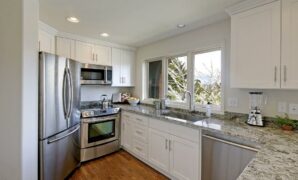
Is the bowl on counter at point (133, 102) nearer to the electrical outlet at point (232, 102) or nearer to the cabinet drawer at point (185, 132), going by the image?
the cabinet drawer at point (185, 132)

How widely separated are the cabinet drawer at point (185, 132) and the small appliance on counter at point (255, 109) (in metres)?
0.64

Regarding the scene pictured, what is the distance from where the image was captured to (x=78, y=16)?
2229 millimetres

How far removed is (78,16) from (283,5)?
2.43m

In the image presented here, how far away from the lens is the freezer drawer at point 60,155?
1.87 meters

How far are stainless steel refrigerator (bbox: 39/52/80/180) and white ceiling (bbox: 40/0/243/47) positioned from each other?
2.14ft

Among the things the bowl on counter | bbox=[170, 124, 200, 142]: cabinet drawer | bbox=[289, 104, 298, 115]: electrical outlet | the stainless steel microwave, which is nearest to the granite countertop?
bbox=[170, 124, 200, 142]: cabinet drawer

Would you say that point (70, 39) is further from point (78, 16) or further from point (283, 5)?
point (283, 5)

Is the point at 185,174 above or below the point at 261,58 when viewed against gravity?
below

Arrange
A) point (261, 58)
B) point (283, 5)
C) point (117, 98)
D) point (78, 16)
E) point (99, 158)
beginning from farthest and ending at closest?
1. point (117, 98)
2. point (99, 158)
3. point (78, 16)
4. point (261, 58)
5. point (283, 5)

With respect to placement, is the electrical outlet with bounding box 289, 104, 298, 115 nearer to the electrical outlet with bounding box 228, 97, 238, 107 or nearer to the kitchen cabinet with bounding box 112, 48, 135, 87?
the electrical outlet with bounding box 228, 97, 238, 107

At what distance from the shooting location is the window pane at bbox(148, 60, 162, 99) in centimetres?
349

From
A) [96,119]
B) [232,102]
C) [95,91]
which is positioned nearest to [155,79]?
[95,91]

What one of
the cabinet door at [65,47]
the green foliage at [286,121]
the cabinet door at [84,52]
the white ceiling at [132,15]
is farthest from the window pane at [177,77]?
the cabinet door at [65,47]

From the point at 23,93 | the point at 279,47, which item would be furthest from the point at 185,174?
the point at 23,93
